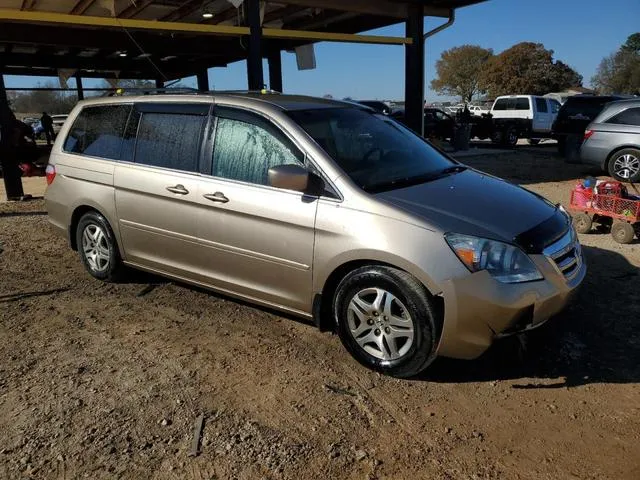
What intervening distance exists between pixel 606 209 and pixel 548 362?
142 inches

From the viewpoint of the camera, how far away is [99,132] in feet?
16.5

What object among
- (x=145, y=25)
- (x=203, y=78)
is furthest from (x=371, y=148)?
(x=203, y=78)

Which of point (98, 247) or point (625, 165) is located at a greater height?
point (625, 165)

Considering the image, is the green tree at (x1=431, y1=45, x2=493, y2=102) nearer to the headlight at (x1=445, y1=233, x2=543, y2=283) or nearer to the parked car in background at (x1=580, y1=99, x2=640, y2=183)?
the parked car in background at (x1=580, y1=99, x2=640, y2=183)

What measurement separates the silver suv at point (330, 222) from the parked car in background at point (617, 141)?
8.15 metres

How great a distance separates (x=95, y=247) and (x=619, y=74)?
7993 centimetres

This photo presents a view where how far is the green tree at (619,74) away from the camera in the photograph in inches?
2665

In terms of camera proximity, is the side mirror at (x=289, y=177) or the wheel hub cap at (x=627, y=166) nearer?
the side mirror at (x=289, y=177)

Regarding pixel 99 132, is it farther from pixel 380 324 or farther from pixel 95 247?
pixel 380 324

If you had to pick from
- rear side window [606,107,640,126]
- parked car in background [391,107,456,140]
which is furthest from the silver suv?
parked car in background [391,107,456,140]

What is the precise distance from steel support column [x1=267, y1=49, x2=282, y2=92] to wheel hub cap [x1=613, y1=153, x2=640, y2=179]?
794 centimetres

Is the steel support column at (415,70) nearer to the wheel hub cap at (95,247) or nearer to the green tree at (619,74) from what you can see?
the wheel hub cap at (95,247)

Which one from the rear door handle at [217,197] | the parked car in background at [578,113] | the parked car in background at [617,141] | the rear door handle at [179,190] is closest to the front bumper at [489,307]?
A: the rear door handle at [217,197]

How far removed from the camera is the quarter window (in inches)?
148
